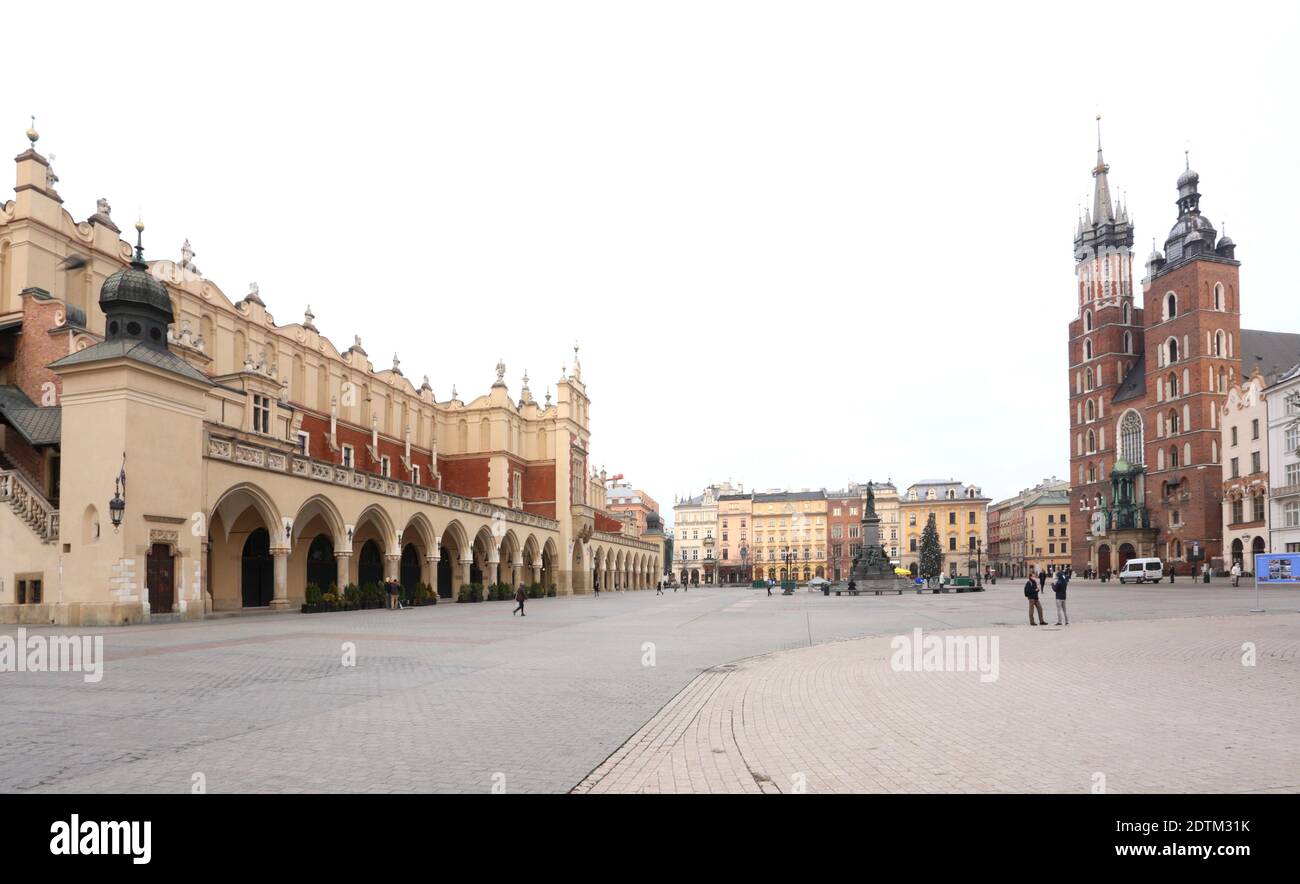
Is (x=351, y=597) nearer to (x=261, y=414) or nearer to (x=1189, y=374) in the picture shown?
(x=261, y=414)

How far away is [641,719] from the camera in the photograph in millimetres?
9367

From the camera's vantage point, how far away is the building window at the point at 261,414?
3794 centimetres

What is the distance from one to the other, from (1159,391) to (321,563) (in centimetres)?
7945

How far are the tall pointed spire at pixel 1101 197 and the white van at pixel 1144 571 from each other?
166 feet

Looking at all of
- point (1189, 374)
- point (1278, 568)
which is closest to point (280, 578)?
point (1278, 568)

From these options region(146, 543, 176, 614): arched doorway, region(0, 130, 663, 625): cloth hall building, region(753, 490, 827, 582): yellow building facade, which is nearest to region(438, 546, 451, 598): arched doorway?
region(0, 130, 663, 625): cloth hall building

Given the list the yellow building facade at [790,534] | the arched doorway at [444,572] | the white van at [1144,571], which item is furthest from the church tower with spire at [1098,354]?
the arched doorway at [444,572]

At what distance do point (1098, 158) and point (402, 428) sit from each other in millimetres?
97207

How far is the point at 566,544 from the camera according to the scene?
223 ft

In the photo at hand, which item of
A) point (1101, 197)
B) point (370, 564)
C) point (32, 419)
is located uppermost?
point (1101, 197)

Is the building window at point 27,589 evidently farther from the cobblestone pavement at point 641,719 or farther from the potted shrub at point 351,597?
the potted shrub at point 351,597
